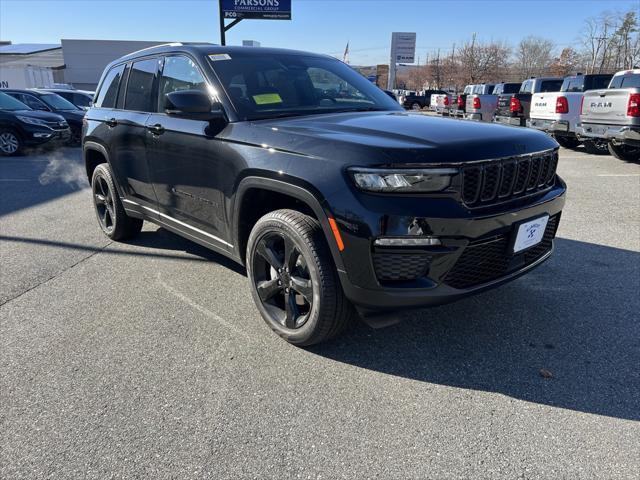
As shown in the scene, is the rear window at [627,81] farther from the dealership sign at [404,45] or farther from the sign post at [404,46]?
the dealership sign at [404,45]

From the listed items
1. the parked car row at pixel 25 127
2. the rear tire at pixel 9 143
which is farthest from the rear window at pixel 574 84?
the rear tire at pixel 9 143

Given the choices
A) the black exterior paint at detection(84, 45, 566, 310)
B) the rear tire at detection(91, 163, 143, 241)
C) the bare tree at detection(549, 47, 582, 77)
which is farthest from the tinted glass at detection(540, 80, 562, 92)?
the bare tree at detection(549, 47, 582, 77)

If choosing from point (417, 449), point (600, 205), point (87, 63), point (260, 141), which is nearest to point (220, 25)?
point (600, 205)

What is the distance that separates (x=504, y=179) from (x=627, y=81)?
9.98 metres

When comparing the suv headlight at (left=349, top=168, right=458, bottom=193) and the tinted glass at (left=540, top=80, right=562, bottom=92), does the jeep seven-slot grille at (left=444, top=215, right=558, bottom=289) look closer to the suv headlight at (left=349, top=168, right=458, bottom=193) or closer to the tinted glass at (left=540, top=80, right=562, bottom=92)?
the suv headlight at (left=349, top=168, right=458, bottom=193)

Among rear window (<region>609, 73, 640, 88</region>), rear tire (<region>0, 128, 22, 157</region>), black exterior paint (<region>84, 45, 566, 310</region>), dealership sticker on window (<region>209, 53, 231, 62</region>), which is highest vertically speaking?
dealership sticker on window (<region>209, 53, 231, 62</region>)

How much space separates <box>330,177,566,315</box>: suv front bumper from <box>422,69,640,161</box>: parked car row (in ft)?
A: 17.5

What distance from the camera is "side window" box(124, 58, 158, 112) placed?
3.99 meters

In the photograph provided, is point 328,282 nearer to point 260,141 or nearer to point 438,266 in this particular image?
point 438,266

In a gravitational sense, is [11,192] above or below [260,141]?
below

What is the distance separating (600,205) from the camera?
6539 millimetres

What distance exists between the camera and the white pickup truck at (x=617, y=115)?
8844 millimetres

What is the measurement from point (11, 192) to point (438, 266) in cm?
793

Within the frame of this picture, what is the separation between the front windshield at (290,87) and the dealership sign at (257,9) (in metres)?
18.3
